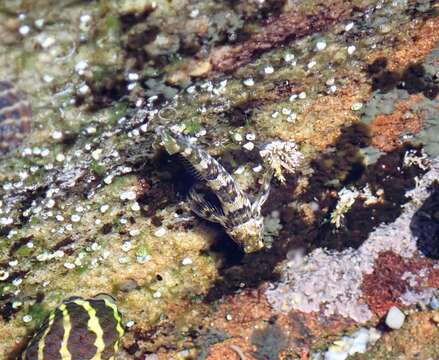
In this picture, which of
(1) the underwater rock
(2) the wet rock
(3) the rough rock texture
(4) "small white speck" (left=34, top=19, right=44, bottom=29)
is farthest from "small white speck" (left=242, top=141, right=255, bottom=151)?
(2) the wet rock

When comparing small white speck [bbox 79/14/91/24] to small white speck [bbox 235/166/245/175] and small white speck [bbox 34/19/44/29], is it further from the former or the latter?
small white speck [bbox 235/166/245/175]

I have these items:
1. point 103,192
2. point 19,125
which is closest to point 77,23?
point 19,125

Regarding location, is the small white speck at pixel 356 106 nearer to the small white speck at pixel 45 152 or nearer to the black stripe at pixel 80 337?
the small white speck at pixel 45 152

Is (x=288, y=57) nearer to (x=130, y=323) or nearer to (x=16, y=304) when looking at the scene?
(x=130, y=323)

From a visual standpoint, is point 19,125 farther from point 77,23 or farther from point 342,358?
point 342,358

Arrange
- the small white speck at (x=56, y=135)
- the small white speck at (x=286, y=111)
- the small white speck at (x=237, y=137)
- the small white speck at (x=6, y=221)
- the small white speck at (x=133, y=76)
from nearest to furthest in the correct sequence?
the small white speck at (x=133, y=76) → the small white speck at (x=56, y=135) → the small white speck at (x=6, y=221) → the small white speck at (x=286, y=111) → the small white speck at (x=237, y=137)

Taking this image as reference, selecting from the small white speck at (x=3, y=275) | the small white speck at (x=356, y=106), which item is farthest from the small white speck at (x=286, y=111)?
the small white speck at (x=3, y=275)
